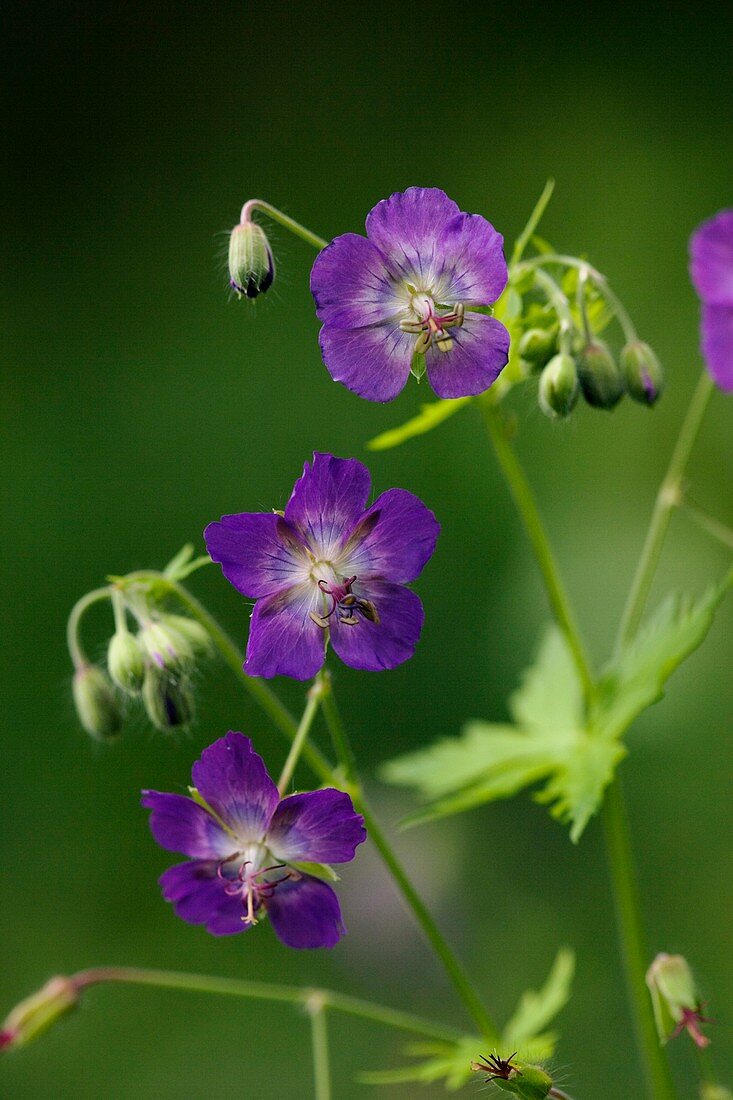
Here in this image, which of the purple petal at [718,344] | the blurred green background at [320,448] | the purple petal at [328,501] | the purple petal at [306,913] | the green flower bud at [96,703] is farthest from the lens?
the blurred green background at [320,448]

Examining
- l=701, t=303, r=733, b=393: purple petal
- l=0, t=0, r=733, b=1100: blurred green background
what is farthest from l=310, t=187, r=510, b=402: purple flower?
l=0, t=0, r=733, b=1100: blurred green background

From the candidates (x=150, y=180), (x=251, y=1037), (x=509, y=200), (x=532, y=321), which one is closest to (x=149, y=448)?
(x=150, y=180)

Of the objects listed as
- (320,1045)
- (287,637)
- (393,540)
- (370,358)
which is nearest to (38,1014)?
(320,1045)

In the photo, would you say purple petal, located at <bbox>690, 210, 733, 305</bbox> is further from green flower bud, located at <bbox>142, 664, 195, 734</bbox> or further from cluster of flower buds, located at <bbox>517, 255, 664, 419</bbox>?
green flower bud, located at <bbox>142, 664, 195, 734</bbox>

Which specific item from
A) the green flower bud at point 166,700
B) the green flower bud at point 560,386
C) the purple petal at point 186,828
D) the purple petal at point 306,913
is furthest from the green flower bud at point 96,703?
the green flower bud at point 560,386

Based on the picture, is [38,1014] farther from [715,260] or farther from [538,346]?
[715,260]

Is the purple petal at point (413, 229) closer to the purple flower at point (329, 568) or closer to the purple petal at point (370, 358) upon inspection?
the purple petal at point (370, 358)
